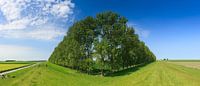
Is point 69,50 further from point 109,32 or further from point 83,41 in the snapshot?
point 109,32

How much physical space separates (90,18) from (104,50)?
415 inches

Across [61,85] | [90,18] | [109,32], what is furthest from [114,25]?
[61,85]

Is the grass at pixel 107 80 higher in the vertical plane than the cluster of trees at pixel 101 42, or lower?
lower

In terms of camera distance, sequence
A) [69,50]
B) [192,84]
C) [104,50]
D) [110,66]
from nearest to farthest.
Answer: [192,84] → [104,50] → [110,66] → [69,50]

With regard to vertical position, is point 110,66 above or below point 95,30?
below

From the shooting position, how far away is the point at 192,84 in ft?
100.0

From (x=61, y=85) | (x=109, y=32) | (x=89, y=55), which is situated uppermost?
(x=109, y=32)

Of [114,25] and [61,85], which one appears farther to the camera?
[114,25]

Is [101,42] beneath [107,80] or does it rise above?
above

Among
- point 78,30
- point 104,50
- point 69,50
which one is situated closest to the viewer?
point 104,50

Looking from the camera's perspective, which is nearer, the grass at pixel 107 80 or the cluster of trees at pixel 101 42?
the grass at pixel 107 80

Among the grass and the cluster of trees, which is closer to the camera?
the grass

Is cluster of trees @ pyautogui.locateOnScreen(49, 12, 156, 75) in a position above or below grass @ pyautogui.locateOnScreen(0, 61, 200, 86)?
above

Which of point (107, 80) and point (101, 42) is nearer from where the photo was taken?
point (107, 80)
